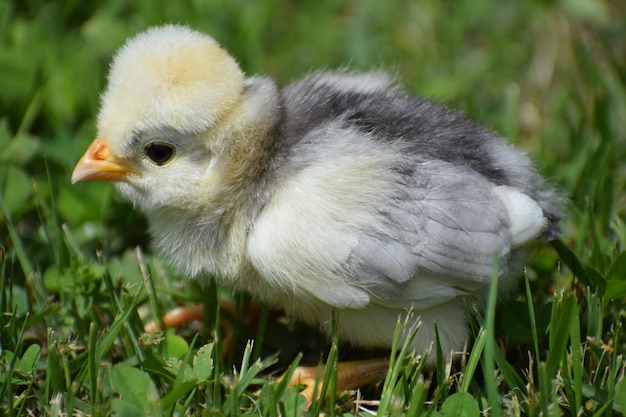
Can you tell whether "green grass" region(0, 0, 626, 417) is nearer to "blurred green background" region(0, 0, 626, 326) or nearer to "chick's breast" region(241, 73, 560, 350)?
"blurred green background" region(0, 0, 626, 326)

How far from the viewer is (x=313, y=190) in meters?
1.78

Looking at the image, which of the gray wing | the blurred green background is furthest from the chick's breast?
the blurred green background

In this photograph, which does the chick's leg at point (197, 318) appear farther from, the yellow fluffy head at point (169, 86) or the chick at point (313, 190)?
the yellow fluffy head at point (169, 86)

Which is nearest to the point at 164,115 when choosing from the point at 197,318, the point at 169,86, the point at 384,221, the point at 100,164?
the point at 169,86

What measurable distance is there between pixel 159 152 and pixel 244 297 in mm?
549

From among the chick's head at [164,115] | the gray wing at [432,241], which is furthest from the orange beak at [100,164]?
the gray wing at [432,241]

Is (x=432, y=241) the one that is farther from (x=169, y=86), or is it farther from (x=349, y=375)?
(x=169, y=86)

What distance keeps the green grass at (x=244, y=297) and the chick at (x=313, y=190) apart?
0.42 feet

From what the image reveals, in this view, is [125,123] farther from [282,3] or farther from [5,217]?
[282,3]

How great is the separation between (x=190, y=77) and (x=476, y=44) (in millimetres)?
2129

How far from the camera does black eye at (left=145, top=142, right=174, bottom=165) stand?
185 cm

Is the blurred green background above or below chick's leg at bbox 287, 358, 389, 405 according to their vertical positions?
above

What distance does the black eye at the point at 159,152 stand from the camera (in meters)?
1.85

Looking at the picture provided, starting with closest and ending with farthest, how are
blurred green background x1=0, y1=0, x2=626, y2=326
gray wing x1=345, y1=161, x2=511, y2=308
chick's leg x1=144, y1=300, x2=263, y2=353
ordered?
gray wing x1=345, y1=161, x2=511, y2=308 < chick's leg x1=144, y1=300, x2=263, y2=353 < blurred green background x1=0, y1=0, x2=626, y2=326
